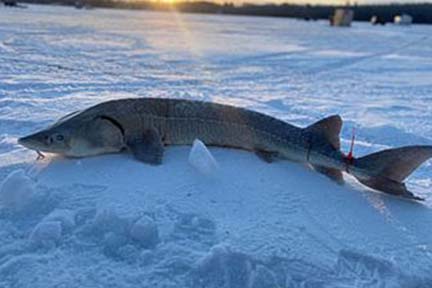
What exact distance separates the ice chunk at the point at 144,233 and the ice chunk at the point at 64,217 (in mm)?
319

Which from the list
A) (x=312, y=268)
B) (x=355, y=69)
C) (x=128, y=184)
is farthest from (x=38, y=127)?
(x=355, y=69)

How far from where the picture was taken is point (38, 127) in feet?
14.4

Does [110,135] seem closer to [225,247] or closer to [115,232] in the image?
[115,232]

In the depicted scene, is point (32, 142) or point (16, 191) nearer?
point (16, 191)

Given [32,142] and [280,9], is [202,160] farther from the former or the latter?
[280,9]

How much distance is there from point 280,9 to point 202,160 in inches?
4042

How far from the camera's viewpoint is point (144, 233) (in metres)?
2.42

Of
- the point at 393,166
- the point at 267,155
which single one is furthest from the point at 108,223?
the point at 393,166

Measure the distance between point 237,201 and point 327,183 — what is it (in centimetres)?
67

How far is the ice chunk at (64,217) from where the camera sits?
96.9 inches

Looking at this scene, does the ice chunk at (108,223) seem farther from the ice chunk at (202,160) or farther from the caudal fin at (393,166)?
the caudal fin at (393,166)

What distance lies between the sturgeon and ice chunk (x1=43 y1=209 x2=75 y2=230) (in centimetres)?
68

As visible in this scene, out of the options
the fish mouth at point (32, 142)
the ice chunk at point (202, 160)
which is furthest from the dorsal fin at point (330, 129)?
the fish mouth at point (32, 142)

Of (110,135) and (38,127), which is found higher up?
(110,135)
